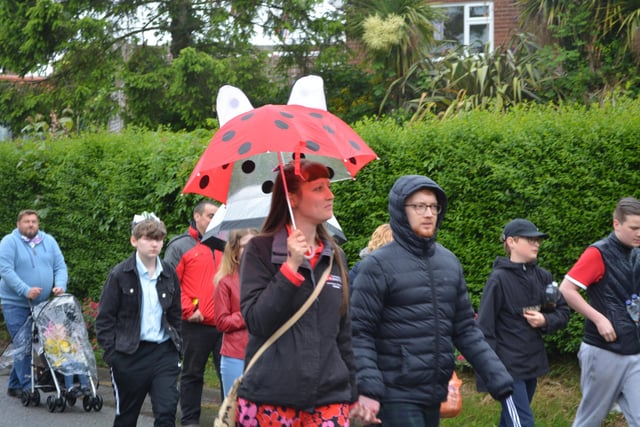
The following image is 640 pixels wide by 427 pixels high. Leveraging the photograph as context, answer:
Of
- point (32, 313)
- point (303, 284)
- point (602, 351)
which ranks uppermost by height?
point (303, 284)

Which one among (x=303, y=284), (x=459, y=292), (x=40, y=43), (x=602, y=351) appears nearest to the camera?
(x=303, y=284)

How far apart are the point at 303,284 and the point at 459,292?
108 cm

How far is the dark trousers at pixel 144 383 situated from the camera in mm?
6961

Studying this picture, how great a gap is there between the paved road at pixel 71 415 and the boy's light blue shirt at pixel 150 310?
228 cm

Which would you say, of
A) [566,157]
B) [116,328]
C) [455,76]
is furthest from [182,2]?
[116,328]

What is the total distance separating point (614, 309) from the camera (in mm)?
6602

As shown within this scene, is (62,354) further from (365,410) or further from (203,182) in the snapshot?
(365,410)

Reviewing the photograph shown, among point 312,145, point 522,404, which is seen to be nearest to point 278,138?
point 312,145

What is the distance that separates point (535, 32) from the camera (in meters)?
15.7

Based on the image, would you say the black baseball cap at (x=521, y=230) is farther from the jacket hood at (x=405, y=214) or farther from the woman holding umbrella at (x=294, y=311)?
the woman holding umbrella at (x=294, y=311)

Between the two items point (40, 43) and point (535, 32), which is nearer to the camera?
point (535, 32)

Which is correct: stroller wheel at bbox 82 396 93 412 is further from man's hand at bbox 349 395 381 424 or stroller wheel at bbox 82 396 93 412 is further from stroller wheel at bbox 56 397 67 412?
man's hand at bbox 349 395 381 424

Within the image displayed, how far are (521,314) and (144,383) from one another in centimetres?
281

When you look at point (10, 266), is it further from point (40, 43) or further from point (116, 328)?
point (40, 43)
